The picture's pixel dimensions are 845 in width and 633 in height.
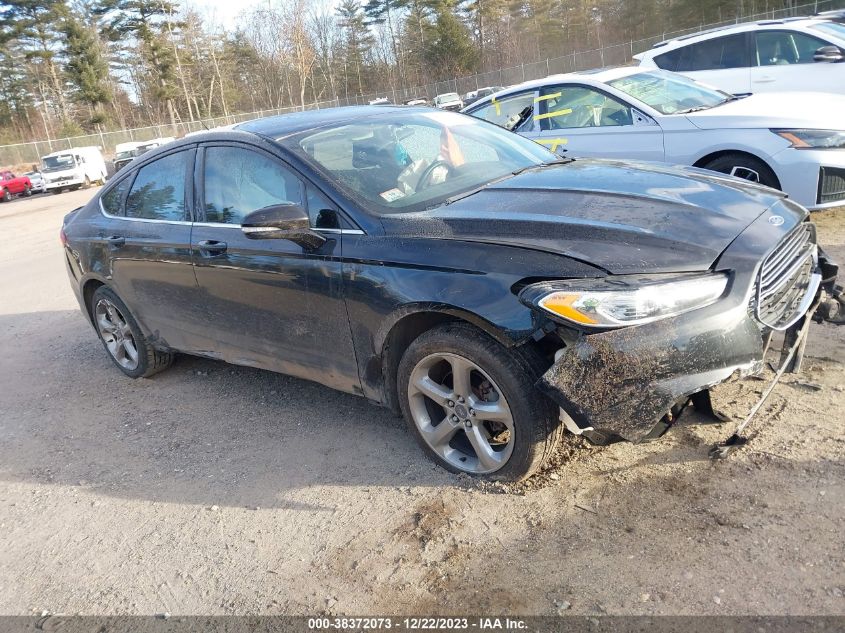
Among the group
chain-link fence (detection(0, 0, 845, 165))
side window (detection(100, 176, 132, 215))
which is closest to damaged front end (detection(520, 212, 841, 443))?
side window (detection(100, 176, 132, 215))

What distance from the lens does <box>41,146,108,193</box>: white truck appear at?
31.3 meters

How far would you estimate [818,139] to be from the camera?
5926mm

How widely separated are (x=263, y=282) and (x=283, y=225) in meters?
0.55

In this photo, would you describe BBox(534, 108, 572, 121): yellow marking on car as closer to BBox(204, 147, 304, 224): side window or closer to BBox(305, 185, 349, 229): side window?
BBox(204, 147, 304, 224): side window

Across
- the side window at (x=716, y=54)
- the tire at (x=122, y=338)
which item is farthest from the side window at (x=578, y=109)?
the tire at (x=122, y=338)

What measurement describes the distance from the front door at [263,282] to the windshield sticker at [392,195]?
0.99ft

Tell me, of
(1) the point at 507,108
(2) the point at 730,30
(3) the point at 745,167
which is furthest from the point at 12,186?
(3) the point at 745,167

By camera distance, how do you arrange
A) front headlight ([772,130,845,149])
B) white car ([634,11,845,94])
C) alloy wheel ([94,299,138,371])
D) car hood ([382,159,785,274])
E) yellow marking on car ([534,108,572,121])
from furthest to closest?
white car ([634,11,845,94]) < yellow marking on car ([534,108,572,121]) < front headlight ([772,130,845,149]) < alloy wheel ([94,299,138,371]) < car hood ([382,159,785,274])

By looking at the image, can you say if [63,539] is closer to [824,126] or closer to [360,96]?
[824,126]

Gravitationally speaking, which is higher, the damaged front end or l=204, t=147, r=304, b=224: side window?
l=204, t=147, r=304, b=224: side window

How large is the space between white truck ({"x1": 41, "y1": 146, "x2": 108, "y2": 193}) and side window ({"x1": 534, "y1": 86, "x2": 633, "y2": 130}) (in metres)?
29.9

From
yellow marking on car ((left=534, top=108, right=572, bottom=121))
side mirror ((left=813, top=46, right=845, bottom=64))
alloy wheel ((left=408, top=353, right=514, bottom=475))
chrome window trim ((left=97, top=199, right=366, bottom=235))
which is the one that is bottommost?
alloy wheel ((left=408, top=353, right=514, bottom=475))

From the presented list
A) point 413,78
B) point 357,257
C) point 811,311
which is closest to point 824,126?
point 811,311

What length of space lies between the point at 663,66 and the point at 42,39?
2316 inches
